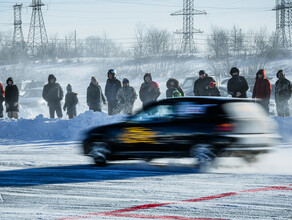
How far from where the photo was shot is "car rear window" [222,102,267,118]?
28.1 ft

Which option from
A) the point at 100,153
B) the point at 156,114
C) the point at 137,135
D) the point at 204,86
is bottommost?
the point at 100,153

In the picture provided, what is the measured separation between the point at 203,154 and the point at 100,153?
199 cm

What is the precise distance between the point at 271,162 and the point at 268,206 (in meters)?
3.50

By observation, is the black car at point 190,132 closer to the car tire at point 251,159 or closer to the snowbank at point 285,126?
the car tire at point 251,159

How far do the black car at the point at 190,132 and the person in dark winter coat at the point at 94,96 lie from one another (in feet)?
24.6

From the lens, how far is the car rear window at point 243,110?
8.56 m

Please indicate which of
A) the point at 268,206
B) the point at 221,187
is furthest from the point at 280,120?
the point at 268,206

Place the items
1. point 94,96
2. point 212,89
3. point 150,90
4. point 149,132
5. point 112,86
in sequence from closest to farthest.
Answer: point 149,132 → point 212,89 → point 150,90 → point 112,86 → point 94,96

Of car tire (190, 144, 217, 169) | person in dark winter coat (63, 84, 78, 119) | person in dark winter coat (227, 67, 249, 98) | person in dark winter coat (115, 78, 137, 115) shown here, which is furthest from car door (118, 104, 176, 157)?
person in dark winter coat (63, 84, 78, 119)

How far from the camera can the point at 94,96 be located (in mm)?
17078

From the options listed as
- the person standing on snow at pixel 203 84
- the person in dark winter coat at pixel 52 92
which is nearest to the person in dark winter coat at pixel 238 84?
the person standing on snow at pixel 203 84

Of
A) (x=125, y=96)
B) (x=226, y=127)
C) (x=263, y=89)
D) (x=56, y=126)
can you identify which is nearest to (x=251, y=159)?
(x=226, y=127)

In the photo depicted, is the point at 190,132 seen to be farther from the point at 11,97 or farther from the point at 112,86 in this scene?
the point at 11,97

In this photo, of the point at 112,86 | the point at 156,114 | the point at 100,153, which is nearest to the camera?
the point at 156,114
